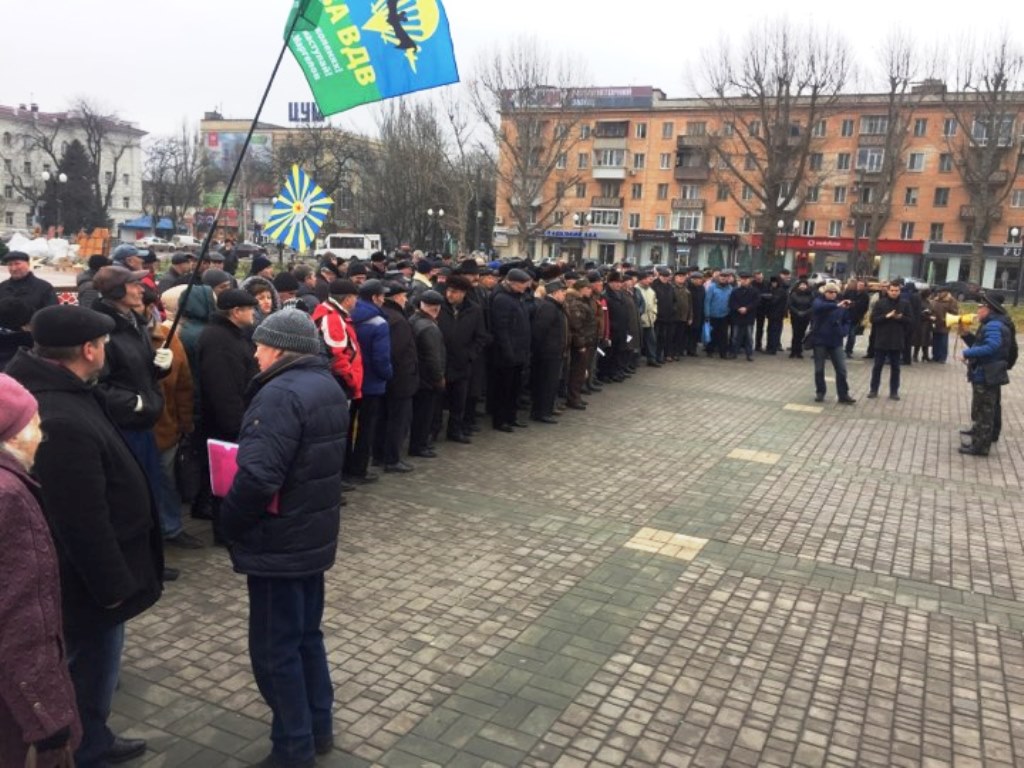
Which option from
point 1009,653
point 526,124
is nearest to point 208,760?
point 1009,653

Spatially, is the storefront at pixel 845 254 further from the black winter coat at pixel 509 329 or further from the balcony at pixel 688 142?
the black winter coat at pixel 509 329

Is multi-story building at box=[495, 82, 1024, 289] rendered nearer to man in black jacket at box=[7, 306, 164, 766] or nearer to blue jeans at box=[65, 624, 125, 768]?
man in black jacket at box=[7, 306, 164, 766]

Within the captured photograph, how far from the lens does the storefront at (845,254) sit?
60941 mm

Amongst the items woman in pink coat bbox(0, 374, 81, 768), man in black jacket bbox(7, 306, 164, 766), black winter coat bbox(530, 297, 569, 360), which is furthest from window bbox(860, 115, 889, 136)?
woman in pink coat bbox(0, 374, 81, 768)

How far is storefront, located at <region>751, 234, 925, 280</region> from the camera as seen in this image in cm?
6094

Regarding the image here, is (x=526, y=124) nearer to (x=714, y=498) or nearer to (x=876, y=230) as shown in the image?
(x=876, y=230)

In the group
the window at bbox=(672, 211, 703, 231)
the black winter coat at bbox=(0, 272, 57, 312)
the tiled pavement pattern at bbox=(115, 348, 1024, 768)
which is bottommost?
the tiled pavement pattern at bbox=(115, 348, 1024, 768)

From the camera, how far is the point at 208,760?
11.1 ft

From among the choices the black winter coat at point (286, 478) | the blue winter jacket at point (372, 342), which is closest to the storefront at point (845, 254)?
the blue winter jacket at point (372, 342)

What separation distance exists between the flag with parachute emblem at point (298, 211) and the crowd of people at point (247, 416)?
0.62 metres

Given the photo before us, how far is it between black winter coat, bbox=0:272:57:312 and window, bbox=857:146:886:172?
208 ft

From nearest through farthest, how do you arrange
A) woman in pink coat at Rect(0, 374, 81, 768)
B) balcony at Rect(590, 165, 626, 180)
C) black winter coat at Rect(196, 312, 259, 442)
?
woman in pink coat at Rect(0, 374, 81, 768)
black winter coat at Rect(196, 312, 259, 442)
balcony at Rect(590, 165, 626, 180)

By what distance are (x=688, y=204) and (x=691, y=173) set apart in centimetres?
264

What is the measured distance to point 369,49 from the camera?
6.10m
